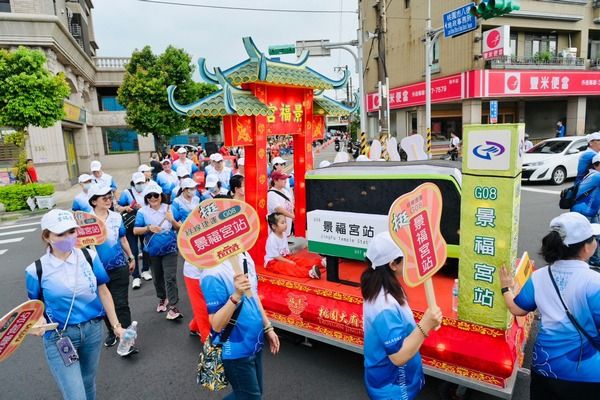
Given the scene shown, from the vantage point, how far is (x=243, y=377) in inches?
104

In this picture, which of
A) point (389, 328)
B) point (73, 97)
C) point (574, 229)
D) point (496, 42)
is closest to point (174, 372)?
point (389, 328)

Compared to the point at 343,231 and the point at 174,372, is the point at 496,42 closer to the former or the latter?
the point at 343,231

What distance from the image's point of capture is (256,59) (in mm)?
4988

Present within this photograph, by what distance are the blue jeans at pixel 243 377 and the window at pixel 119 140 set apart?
99.1ft

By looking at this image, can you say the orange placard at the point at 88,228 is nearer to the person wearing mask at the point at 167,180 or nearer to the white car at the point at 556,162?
the person wearing mask at the point at 167,180

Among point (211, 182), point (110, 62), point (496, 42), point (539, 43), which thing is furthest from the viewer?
point (110, 62)

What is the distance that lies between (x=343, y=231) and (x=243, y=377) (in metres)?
2.21

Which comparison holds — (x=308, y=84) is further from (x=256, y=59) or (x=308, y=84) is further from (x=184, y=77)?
(x=184, y=77)

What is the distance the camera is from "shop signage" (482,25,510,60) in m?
17.3

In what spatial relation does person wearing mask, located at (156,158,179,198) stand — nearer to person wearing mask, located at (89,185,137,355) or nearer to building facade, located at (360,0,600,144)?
person wearing mask, located at (89,185,137,355)

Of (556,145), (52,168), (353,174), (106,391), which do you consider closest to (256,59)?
(353,174)

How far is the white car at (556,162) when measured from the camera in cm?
1305

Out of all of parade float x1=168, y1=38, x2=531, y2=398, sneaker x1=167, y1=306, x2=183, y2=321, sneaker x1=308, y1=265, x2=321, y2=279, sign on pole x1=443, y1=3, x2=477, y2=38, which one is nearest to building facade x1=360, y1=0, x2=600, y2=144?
sign on pole x1=443, y1=3, x2=477, y2=38

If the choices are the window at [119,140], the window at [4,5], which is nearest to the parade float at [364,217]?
the window at [4,5]
